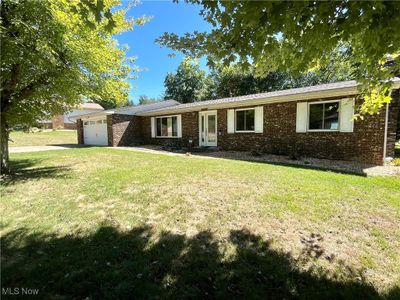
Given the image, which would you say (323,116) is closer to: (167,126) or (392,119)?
(392,119)

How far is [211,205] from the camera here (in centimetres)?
471

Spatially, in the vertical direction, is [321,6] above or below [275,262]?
above

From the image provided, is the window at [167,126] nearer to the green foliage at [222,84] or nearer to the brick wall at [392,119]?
the green foliage at [222,84]

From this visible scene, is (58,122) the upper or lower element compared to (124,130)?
upper

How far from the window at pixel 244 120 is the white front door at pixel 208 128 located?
173 centimetres

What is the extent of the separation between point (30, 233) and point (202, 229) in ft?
8.65

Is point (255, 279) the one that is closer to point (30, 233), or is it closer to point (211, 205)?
point (211, 205)

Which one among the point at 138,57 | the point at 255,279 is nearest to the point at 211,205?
the point at 255,279

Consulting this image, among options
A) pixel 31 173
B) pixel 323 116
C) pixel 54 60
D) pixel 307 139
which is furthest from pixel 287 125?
pixel 31 173

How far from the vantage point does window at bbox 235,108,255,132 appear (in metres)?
12.9

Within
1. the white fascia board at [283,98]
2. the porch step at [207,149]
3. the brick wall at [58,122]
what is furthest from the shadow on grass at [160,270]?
the brick wall at [58,122]

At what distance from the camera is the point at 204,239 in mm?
3449

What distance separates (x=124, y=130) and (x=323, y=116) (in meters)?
14.7

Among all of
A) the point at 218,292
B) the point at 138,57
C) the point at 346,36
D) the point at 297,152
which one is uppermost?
the point at 138,57
